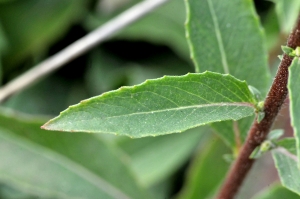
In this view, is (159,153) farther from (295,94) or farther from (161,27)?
(295,94)

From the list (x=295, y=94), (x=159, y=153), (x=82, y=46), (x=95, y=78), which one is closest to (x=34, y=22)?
(x=95, y=78)

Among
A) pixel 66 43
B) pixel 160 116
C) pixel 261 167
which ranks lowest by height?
pixel 261 167

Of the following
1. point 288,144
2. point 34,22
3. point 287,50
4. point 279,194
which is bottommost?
point 279,194

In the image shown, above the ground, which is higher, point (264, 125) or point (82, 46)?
point (82, 46)

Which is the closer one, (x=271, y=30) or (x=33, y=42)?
(x=271, y=30)

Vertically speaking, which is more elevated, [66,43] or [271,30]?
[66,43]

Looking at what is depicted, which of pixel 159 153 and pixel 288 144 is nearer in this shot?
pixel 288 144

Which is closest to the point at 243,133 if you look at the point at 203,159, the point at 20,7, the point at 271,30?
the point at 203,159

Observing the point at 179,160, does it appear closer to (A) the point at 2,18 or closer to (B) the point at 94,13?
(B) the point at 94,13
